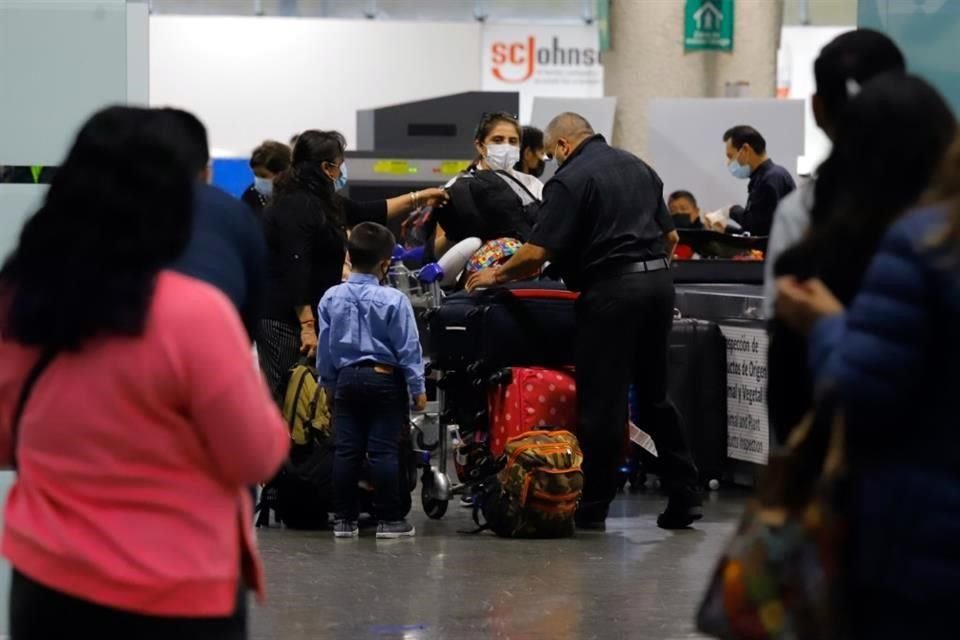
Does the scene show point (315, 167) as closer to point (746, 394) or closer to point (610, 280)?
point (610, 280)

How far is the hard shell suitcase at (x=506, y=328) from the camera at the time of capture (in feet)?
26.6

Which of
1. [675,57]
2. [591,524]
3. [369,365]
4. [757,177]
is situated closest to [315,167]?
[369,365]

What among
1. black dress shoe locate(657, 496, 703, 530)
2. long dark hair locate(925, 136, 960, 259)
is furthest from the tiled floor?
long dark hair locate(925, 136, 960, 259)

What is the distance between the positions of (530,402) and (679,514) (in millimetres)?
819

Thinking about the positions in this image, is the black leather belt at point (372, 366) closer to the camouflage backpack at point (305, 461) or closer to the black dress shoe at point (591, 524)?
the camouflage backpack at point (305, 461)

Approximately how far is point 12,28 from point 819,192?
9.48ft

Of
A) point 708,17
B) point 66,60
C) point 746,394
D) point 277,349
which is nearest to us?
point 66,60

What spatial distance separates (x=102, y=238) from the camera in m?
2.91

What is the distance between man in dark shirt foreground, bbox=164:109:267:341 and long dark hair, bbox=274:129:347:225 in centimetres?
451

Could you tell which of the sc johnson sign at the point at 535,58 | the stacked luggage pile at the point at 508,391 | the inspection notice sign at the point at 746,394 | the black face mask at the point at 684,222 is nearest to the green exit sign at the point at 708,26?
the black face mask at the point at 684,222

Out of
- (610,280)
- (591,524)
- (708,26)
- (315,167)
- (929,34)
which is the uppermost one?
(708,26)

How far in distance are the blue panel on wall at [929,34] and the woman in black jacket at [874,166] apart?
7.33 ft

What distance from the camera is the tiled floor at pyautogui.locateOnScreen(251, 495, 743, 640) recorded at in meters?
5.87

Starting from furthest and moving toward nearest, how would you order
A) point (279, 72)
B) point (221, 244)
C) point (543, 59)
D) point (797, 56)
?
point (543, 59), point (797, 56), point (279, 72), point (221, 244)
